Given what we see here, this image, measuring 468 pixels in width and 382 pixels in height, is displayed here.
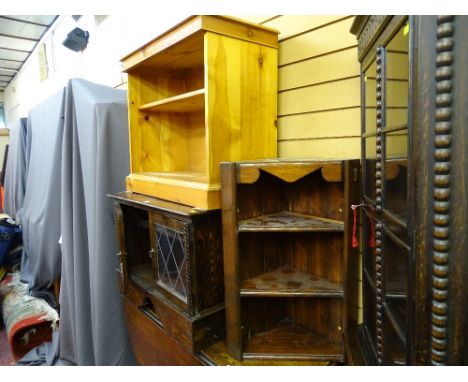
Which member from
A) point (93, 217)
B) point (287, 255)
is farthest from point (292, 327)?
point (93, 217)

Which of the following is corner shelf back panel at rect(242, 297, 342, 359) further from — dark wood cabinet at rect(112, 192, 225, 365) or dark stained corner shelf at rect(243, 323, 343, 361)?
dark wood cabinet at rect(112, 192, 225, 365)

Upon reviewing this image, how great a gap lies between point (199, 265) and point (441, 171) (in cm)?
88

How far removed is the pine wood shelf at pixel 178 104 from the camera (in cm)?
139

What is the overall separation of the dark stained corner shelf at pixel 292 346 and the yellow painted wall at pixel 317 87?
716 mm

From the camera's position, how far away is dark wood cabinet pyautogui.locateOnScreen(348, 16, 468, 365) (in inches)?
20.8

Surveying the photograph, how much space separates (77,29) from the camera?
2951 mm

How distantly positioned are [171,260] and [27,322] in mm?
1928

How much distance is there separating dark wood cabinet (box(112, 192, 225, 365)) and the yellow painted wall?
20.3 inches

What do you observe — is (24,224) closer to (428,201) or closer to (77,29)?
(77,29)

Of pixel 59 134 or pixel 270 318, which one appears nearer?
pixel 270 318

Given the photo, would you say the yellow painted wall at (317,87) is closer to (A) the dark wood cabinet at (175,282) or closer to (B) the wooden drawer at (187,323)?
(A) the dark wood cabinet at (175,282)

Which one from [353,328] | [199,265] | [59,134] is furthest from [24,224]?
[353,328]

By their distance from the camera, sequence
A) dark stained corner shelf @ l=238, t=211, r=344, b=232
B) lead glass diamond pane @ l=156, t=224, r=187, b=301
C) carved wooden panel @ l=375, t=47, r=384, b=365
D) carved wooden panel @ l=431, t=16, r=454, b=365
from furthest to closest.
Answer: lead glass diamond pane @ l=156, t=224, r=187, b=301 < dark stained corner shelf @ l=238, t=211, r=344, b=232 < carved wooden panel @ l=375, t=47, r=384, b=365 < carved wooden panel @ l=431, t=16, r=454, b=365

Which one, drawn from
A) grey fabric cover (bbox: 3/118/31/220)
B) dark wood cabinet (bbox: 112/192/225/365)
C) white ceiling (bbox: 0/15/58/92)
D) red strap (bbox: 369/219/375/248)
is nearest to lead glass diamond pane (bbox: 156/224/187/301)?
dark wood cabinet (bbox: 112/192/225/365)
